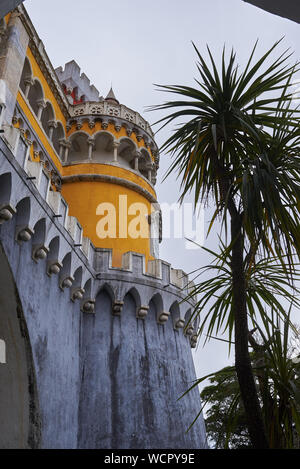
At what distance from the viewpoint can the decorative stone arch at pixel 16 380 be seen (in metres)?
7.36

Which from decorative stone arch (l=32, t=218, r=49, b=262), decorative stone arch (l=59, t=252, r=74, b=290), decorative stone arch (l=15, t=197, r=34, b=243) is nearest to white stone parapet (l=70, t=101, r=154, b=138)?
decorative stone arch (l=59, t=252, r=74, b=290)

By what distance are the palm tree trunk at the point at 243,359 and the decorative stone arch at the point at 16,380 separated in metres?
5.03

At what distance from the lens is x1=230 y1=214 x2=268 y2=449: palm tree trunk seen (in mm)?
3195

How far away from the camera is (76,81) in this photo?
63.6 feet

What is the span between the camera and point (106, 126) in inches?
581

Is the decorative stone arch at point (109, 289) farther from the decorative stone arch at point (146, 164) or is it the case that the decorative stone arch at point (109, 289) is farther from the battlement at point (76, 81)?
the battlement at point (76, 81)

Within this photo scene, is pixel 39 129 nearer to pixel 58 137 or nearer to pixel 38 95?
pixel 38 95

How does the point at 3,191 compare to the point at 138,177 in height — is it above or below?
below

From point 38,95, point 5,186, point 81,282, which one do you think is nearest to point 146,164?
point 38,95

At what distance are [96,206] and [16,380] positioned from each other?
686 cm

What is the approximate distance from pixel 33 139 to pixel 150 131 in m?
6.24

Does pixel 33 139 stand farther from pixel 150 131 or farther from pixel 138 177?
pixel 150 131

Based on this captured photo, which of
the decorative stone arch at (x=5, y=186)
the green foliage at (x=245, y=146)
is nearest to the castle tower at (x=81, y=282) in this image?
the decorative stone arch at (x=5, y=186)
